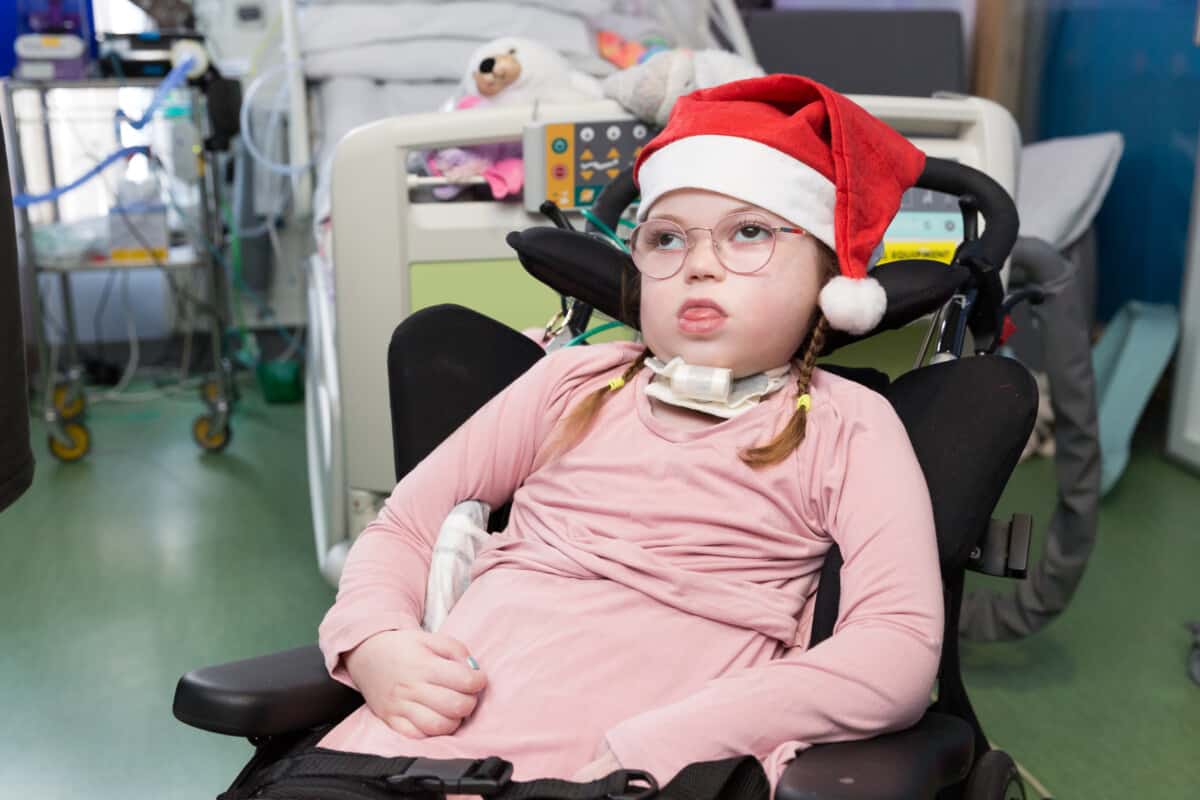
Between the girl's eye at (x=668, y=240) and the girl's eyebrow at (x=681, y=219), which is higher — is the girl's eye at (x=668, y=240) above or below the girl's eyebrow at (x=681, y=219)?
below

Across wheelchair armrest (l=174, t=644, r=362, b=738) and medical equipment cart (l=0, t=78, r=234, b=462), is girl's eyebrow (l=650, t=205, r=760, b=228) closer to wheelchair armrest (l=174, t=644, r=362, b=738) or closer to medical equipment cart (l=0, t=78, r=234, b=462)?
wheelchair armrest (l=174, t=644, r=362, b=738)

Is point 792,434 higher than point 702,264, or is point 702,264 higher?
point 702,264

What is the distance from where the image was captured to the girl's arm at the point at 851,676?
0.93 metres

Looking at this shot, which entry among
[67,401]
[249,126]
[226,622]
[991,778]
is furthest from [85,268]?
[991,778]

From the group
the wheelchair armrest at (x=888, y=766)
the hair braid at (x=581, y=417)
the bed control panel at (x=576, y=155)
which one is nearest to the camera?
the wheelchair armrest at (x=888, y=766)

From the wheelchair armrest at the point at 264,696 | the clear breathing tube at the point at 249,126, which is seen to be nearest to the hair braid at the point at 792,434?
the wheelchair armrest at the point at 264,696

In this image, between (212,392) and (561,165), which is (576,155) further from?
(212,392)

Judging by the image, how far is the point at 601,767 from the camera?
0.94 meters

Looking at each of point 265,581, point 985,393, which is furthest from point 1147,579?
point 265,581

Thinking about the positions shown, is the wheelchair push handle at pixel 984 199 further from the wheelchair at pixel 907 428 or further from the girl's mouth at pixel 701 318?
the girl's mouth at pixel 701 318

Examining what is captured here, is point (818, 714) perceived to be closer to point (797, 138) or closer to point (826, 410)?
point (826, 410)

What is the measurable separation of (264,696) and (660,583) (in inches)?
13.4

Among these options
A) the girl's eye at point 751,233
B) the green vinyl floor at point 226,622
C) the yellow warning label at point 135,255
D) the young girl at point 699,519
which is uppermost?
the girl's eye at point 751,233

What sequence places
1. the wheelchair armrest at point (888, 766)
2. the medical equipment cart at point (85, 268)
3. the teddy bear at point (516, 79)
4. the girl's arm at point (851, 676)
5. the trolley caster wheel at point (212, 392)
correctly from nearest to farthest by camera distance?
1. the wheelchair armrest at point (888, 766)
2. the girl's arm at point (851, 676)
3. the teddy bear at point (516, 79)
4. the medical equipment cart at point (85, 268)
5. the trolley caster wheel at point (212, 392)
